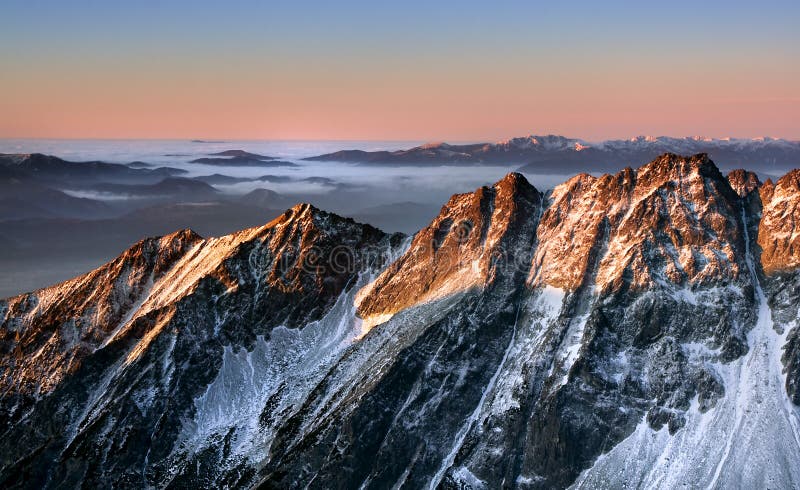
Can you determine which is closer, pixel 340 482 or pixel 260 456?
pixel 340 482

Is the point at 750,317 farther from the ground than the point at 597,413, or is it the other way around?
the point at 750,317

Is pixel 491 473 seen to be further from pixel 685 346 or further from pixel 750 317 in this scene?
pixel 750 317

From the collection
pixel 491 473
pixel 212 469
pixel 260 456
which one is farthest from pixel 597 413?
pixel 212 469

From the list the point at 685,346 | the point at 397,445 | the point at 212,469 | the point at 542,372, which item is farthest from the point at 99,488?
the point at 685,346

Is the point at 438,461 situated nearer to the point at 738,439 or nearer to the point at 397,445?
the point at 397,445

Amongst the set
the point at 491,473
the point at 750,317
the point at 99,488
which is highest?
the point at 750,317

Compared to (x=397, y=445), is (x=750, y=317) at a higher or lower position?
higher

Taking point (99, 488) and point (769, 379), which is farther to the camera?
point (99, 488)

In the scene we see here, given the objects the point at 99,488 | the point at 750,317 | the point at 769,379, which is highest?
the point at 750,317
